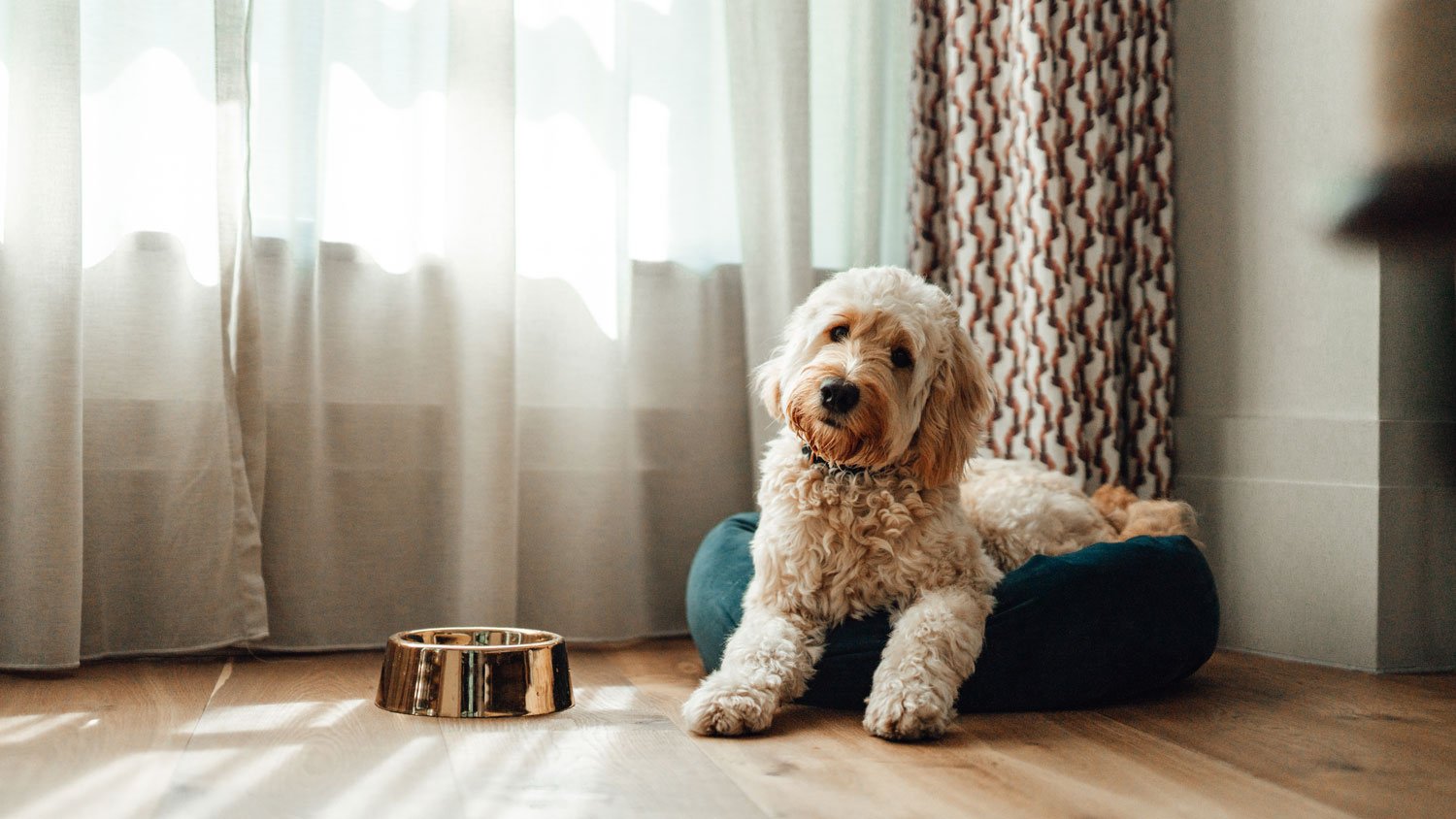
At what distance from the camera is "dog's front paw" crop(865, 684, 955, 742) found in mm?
1864

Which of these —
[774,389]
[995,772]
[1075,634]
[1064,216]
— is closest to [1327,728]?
[1075,634]

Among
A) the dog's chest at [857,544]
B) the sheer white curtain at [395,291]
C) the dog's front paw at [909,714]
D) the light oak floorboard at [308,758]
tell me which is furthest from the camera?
the sheer white curtain at [395,291]

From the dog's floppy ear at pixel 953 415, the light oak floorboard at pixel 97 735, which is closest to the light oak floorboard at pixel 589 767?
the light oak floorboard at pixel 97 735

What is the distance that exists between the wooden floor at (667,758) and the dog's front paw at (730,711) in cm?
3

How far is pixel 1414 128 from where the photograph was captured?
2.58 metres

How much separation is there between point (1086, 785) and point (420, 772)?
3.26ft

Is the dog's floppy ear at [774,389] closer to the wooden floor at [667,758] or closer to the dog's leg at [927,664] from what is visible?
the dog's leg at [927,664]

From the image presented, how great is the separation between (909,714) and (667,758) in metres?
0.41

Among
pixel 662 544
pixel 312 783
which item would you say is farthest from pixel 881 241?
pixel 312 783

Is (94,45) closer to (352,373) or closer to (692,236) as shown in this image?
(352,373)

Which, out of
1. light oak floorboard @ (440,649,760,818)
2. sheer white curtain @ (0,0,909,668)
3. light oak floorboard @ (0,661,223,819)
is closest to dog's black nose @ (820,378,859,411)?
light oak floorboard @ (440,649,760,818)

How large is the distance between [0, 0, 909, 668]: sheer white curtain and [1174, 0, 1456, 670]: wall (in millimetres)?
903

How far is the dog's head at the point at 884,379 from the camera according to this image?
6.57ft

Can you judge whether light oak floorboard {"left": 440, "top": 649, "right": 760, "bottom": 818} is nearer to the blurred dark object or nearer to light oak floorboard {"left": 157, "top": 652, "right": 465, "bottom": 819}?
light oak floorboard {"left": 157, "top": 652, "right": 465, "bottom": 819}
